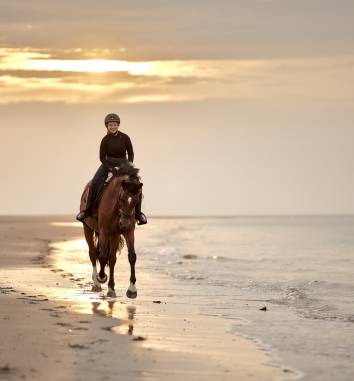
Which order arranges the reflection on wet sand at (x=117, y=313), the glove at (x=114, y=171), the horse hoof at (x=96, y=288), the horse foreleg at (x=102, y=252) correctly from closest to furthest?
1. the reflection on wet sand at (x=117, y=313)
2. the glove at (x=114, y=171)
3. the horse foreleg at (x=102, y=252)
4. the horse hoof at (x=96, y=288)

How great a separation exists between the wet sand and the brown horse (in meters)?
0.70

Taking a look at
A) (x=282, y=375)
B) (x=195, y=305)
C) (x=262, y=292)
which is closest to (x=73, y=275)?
(x=262, y=292)

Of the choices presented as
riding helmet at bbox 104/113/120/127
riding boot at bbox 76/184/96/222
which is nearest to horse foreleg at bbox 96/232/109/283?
riding boot at bbox 76/184/96/222

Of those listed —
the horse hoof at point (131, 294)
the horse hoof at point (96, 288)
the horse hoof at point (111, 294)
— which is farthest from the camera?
the horse hoof at point (96, 288)

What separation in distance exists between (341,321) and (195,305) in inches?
103

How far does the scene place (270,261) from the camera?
102 feet

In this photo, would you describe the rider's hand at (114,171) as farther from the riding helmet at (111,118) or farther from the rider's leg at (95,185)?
the riding helmet at (111,118)

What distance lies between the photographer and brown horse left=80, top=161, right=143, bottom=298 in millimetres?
15828

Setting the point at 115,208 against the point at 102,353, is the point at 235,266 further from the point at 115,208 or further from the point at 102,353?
the point at 102,353

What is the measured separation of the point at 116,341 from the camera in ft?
34.2

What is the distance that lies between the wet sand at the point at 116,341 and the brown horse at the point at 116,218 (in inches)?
27.5

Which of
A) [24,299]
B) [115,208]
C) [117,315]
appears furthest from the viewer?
[115,208]

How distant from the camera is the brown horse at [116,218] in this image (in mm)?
15828

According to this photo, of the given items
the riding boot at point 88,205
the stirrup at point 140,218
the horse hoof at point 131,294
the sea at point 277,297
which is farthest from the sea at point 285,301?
the riding boot at point 88,205
